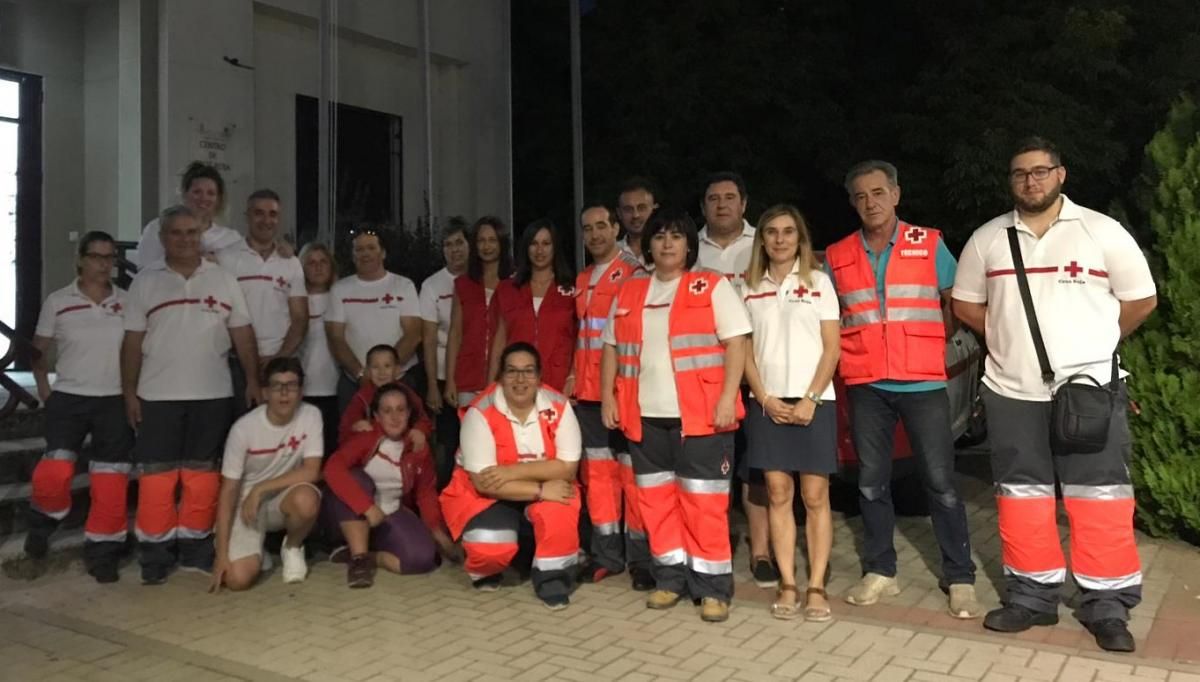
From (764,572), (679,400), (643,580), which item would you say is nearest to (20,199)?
(643,580)

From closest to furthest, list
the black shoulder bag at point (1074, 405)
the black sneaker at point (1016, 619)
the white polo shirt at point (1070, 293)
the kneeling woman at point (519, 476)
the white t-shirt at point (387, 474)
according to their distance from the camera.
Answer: the black shoulder bag at point (1074, 405) → the white polo shirt at point (1070, 293) → the black sneaker at point (1016, 619) → the kneeling woman at point (519, 476) → the white t-shirt at point (387, 474)

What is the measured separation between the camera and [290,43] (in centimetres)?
1205

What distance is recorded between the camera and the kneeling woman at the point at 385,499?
5.85 metres

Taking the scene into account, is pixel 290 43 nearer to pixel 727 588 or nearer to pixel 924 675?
pixel 727 588

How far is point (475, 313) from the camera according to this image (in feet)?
20.8

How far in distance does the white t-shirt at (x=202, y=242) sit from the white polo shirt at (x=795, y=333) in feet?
11.8

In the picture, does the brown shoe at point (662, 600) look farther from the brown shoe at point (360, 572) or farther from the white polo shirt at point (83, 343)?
the white polo shirt at point (83, 343)

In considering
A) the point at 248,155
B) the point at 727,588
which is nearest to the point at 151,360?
the point at 727,588

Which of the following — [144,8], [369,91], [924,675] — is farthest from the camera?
[369,91]

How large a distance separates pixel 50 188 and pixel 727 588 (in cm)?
920

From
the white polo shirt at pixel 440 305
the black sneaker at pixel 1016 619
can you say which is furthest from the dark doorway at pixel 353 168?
the black sneaker at pixel 1016 619

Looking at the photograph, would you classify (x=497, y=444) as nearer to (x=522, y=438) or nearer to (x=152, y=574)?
(x=522, y=438)

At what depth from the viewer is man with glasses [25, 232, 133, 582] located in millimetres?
5926

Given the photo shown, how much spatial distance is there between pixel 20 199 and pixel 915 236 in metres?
9.67
